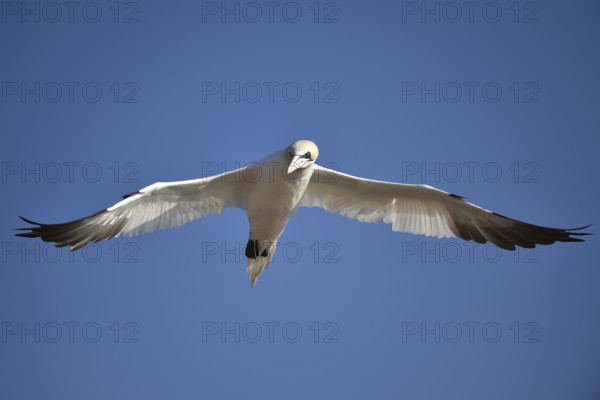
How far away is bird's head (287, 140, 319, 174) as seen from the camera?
→ 41.4ft

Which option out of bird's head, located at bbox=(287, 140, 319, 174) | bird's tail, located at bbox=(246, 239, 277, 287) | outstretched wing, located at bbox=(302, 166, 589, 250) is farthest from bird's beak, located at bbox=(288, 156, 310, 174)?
bird's tail, located at bbox=(246, 239, 277, 287)

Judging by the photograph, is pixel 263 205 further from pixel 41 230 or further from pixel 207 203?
pixel 41 230

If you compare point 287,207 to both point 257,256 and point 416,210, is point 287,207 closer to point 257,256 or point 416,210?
point 257,256

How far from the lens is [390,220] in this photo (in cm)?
1447

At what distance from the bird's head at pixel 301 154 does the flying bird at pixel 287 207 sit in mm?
16

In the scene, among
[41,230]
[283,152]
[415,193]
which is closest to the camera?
[41,230]

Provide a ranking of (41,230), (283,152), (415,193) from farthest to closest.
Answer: (415,193) → (283,152) → (41,230)

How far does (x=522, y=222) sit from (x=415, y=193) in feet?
6.46

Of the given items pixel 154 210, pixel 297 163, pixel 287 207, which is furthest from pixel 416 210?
pixel 154 210

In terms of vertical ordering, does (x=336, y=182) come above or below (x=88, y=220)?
above

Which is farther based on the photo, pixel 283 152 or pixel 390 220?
pixel 390 220

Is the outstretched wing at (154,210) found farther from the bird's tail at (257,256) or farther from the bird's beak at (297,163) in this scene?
the bird's beak at (297,163)

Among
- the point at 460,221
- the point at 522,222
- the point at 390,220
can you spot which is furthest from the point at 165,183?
the point at 522,222

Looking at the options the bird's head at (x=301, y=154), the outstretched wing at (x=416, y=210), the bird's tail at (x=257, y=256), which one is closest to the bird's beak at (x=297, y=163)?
the bird's head at (x=301, y=154)
